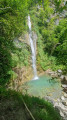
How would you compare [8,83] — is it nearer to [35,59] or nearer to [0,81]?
[0,81]

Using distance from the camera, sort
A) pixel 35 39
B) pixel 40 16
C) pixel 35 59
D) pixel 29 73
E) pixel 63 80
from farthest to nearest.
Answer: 1. pixel 40 16
2. pixel 35 39
3. pixel 35 59
4. pixel 29 73
5. pixel 63 80

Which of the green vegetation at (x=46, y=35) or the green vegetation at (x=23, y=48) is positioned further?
the green vegetation at (x=46, y=35)

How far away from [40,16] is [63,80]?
41.3ft

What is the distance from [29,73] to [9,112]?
7979 millimetres

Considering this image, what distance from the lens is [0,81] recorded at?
4711 millimetres

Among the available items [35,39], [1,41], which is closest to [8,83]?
[1,41]

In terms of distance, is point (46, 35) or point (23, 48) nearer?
point (23, 48)

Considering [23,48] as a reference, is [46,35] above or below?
above

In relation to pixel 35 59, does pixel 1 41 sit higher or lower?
higher

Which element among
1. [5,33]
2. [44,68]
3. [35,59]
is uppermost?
[5,33]

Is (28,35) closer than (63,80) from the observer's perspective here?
No

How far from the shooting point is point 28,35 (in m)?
11.9

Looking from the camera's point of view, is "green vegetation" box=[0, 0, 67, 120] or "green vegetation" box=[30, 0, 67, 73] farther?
"green vegetation" box=[30, 0, 67, 73]

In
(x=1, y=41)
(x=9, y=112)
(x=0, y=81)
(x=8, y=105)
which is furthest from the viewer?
(x=1, y=41)
